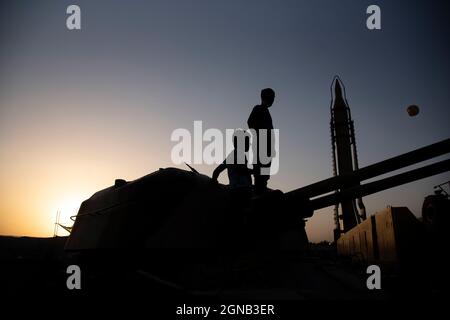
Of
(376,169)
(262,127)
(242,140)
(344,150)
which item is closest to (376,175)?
(376,169)

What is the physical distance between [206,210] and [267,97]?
1731 millimetres

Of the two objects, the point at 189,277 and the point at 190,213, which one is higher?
the point at 190,213

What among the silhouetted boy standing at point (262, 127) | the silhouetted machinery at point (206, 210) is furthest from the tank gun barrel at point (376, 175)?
the silhouetted boy standing at point (262, 127)

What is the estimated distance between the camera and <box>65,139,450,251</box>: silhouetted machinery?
274 cm

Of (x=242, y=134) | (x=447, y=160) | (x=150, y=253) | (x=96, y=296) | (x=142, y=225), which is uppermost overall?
(x=242, y=134)

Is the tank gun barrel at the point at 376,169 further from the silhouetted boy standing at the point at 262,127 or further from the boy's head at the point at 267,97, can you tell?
the boy's head at the point at 267,97

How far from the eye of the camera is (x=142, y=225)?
4.51 metres

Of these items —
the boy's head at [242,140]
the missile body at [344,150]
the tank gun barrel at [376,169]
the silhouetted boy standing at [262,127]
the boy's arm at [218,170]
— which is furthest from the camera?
the missile body at [344,150]

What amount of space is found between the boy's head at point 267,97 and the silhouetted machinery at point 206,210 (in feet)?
3.49

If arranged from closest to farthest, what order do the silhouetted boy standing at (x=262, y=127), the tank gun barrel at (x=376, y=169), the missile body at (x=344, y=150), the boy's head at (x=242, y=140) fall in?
the tank gun barrel at (x=376, y=169) < the silhouetted boy standing at (x=262, y=127) < the boy's head at (x=242, y=140) < the missile body at (x=344, y=150)

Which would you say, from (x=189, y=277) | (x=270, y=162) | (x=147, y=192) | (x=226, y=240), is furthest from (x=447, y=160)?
(x=147, y=192)

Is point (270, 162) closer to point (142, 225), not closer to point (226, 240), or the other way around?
point (226, 240)

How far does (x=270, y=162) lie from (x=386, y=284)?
2503 millimetres

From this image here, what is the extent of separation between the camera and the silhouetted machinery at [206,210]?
Answer: 274 cm
